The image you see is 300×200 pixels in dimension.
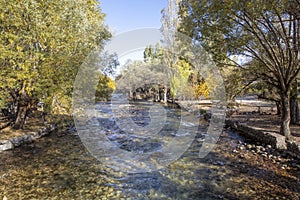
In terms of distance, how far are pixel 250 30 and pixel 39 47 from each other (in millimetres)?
8954

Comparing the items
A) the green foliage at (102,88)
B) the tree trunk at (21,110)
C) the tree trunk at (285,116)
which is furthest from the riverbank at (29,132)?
the tree trunk at (285,116)

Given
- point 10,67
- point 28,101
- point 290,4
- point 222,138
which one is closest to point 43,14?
point 10,67

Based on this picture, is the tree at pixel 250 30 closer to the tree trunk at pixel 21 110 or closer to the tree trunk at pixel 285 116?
the tree trunk at pixel 285 116

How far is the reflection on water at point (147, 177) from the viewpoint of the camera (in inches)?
213

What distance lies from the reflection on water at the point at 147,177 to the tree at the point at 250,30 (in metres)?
3.34

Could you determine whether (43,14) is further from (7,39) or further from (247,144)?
(247,144)

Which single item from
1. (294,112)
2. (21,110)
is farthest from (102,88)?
(294,112)

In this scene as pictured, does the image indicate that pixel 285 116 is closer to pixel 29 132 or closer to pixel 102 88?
pixel 29 132

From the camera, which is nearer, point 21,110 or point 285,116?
point 285,116

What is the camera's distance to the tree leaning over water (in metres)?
8.25

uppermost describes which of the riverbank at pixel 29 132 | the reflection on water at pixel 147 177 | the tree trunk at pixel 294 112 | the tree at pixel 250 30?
the tree at pixel 250 30

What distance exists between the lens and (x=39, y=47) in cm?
1007

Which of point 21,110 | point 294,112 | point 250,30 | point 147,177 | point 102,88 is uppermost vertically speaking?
point 250,30

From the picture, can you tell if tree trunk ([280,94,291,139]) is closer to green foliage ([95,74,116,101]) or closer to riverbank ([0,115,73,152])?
riverbank ([0,115,73,152])
